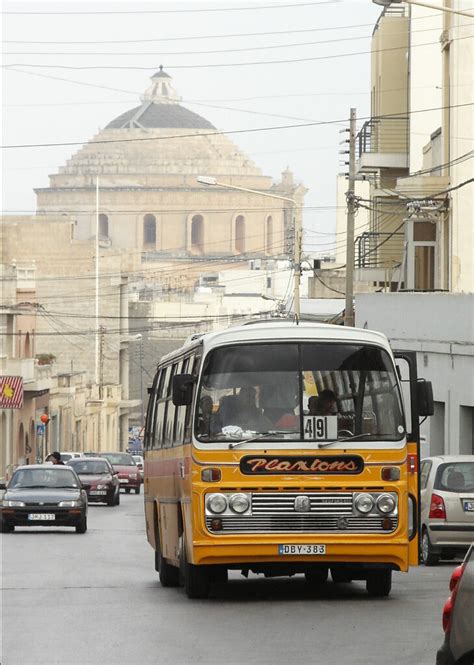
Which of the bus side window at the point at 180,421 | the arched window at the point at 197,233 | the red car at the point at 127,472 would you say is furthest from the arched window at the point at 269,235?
the bus side window at the point at 180,421

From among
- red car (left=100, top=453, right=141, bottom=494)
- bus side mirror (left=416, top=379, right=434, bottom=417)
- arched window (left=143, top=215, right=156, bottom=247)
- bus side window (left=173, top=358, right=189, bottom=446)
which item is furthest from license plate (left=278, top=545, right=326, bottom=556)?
arched window (left=143, top=215, right=156, bottom=247)

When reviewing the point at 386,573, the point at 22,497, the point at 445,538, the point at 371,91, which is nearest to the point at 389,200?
the point at 371,91

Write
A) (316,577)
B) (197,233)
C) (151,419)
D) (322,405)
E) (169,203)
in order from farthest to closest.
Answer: (197,233) < (169,203) < (151,419) < (316,577) < (322,405)

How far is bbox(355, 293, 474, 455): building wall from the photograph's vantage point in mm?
34156

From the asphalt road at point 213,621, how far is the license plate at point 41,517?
9748 mm

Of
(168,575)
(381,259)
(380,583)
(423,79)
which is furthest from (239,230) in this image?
(380,583)

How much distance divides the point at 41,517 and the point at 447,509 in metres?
10.9

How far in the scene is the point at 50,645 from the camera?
1297 centimetres

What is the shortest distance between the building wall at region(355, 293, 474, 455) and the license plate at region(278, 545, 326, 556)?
18.0 m

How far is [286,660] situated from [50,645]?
1.88 meters

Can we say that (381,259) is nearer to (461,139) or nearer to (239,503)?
(461,139)

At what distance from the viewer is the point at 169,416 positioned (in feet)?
62.3

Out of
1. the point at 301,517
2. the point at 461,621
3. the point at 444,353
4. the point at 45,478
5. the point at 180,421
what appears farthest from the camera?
the point at 444,353

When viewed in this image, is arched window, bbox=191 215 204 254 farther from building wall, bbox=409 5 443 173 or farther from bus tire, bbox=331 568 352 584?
bus tire, bbox=331 568 352 584
